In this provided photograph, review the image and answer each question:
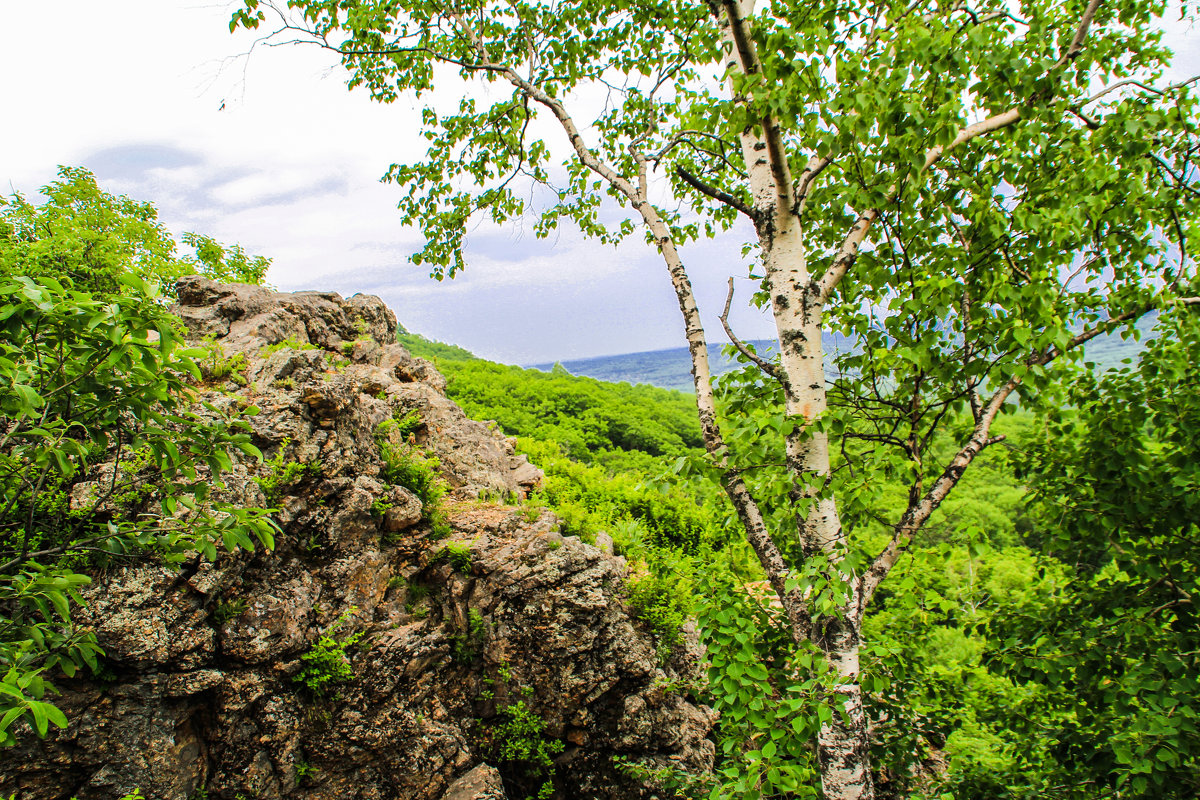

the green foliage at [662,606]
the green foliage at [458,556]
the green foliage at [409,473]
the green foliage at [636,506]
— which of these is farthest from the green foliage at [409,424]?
the green foliage at [662,606]

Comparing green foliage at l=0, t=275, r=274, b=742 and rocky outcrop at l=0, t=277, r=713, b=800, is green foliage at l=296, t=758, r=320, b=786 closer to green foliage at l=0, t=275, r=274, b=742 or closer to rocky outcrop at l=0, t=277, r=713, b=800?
rocky outcrop at l=0, t=277, r=713, b=800

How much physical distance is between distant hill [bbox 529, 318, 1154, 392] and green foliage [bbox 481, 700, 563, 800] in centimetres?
416

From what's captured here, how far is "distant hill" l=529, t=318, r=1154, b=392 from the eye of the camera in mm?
4414

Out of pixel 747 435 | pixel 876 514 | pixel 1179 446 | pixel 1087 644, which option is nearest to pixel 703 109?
pixel 747 435

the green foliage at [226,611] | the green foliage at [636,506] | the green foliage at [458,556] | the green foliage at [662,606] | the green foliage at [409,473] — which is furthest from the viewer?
the green foliage at [636,506]

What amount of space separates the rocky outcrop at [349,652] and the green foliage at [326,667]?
0.02 metres

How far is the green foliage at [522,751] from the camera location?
229 inches

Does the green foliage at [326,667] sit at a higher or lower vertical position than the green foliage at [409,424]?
lower

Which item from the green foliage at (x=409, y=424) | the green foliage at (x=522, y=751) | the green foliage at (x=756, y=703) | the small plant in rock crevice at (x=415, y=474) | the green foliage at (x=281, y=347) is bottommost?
the green foliage at (x=522, y=751)

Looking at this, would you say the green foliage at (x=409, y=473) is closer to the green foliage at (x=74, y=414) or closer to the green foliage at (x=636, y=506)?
the green foliage at (x=636, y=506)

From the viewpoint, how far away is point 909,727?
464 centimetres

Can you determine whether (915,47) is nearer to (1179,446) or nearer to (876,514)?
(876,514)

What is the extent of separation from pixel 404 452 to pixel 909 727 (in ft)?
20.9

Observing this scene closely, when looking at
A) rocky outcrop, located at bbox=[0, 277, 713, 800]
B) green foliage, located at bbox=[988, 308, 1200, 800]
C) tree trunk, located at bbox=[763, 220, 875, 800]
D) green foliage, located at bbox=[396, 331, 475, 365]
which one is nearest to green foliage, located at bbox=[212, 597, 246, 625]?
rocky outcrop, located at bbox=[0, 277, 713, 800]
